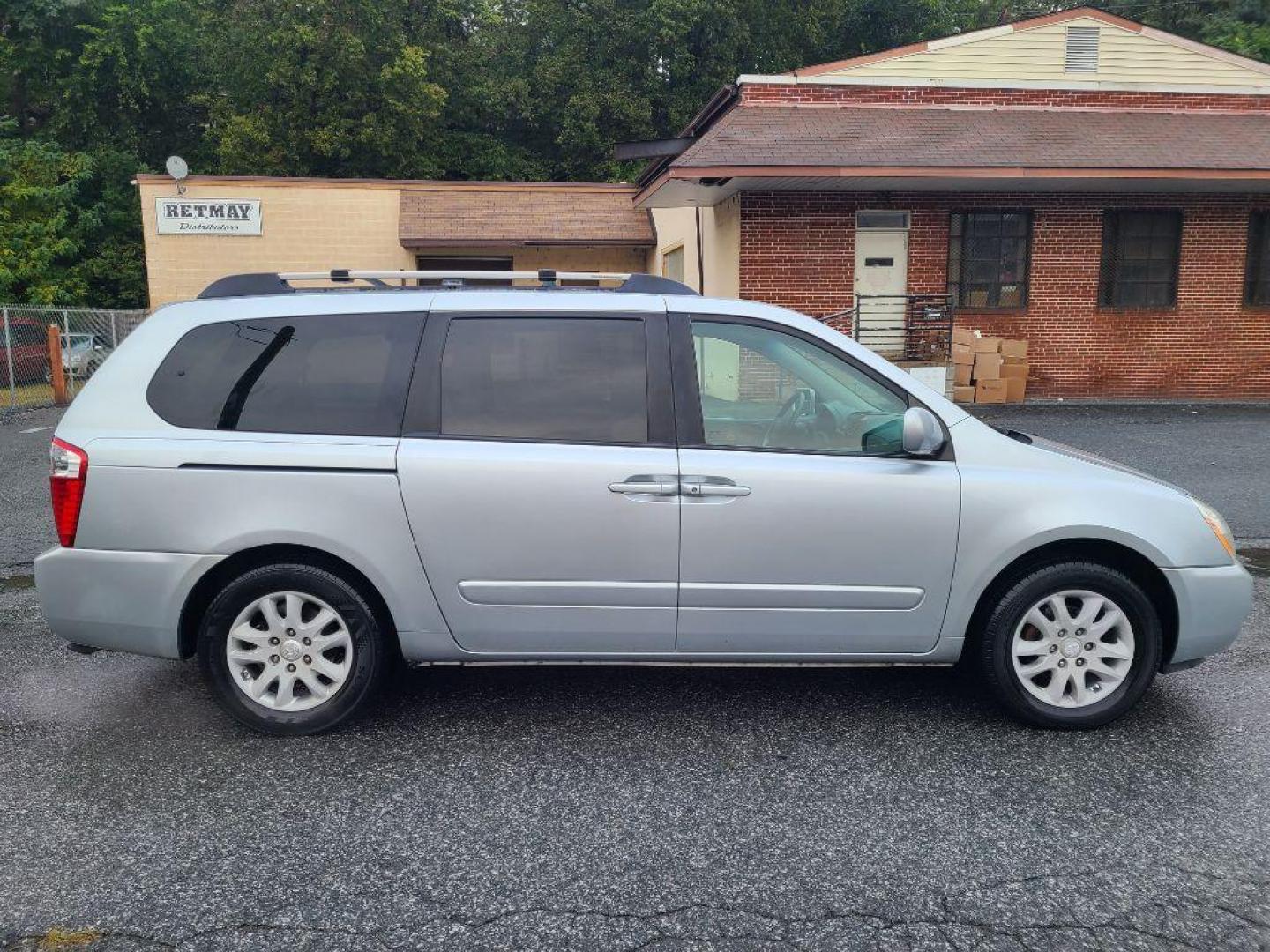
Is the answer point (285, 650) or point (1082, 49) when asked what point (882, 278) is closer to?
point (1082, 49)

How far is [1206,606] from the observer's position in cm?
405

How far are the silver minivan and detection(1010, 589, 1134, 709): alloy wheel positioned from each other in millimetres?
11

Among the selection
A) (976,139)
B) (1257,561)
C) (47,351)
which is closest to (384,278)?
(1257,561)

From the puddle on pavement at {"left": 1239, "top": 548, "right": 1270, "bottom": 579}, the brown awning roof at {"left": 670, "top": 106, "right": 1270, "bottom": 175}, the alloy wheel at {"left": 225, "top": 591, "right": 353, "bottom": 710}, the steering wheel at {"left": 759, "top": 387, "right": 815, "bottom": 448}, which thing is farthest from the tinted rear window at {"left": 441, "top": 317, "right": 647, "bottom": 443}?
the brown awning roof at {"left": 670, "top": 106, "right": 1270, "bottom": 175}

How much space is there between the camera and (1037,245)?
1678 centimetres

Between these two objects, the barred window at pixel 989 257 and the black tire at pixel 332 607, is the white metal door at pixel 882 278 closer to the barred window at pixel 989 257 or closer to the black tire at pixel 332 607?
the barred window at pixel 989 257

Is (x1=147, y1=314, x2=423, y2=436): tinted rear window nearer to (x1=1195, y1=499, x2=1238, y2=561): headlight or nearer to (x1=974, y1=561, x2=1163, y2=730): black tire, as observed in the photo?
(x1=974, y1=561, x2=1163, y2=730): black tire

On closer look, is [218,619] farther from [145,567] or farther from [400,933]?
[400,933]

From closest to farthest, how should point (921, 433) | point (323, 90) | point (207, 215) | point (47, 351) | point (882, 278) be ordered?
point (921, 433), point (882, 278), point (47, 351), point (207, 215), point (323, 90)

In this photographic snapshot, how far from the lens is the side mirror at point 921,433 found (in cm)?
384

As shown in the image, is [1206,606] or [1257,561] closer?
[1206,606]

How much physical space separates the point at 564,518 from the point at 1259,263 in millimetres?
17743

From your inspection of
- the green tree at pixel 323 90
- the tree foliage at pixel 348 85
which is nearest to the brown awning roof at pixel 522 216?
the green tree at pixel 323 90

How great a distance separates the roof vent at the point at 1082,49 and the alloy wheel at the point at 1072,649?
54.2 ft
